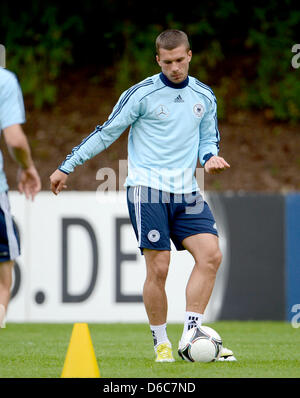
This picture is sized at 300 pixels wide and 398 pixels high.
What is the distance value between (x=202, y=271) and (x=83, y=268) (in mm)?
5052

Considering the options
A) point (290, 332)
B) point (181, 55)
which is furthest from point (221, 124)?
point (181, 55)

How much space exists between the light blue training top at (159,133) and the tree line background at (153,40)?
1056 cm

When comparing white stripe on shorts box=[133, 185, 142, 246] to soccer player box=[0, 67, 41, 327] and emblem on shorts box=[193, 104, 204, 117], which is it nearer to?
emblem on shorts box=[193, 104, 204, 117]

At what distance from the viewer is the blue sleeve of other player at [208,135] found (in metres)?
6.62

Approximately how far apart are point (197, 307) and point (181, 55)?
1645 mm

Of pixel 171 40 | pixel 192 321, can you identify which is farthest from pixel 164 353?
pixel 171 40

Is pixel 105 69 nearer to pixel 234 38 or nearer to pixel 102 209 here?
pixel 234 38

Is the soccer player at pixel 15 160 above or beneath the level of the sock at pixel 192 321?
above

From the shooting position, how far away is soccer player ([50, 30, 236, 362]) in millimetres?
6414

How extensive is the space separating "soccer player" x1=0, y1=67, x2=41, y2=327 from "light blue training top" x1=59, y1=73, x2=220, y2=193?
35.9 inches

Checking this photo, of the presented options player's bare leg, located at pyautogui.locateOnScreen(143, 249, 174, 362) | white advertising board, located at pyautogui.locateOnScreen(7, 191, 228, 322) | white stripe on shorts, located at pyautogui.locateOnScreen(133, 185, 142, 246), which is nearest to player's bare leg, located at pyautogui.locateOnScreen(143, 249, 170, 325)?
player's bare leg, located at pyautogui.locateOnScreen(143, 249, 174, 362)

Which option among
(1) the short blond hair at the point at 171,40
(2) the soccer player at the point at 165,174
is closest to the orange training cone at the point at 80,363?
(2) the soccer player at the point at 165,174

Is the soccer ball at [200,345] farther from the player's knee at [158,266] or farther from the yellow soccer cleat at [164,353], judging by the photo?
the player's knee at [158,266]

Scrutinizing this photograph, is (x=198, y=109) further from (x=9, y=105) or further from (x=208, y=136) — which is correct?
(x=9, y=105)
